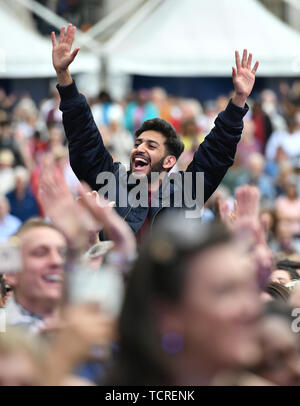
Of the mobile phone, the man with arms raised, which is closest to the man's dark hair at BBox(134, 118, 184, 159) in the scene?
the man with arms raised

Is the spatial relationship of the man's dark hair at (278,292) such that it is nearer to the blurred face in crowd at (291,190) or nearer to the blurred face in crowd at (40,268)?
the blurred face in crowd at (40,268)

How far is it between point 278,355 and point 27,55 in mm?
9897

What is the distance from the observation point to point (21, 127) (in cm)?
1350

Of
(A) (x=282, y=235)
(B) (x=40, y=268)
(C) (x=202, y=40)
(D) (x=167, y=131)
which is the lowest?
(B) (x=40, y=268)

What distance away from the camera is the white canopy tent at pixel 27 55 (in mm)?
12148

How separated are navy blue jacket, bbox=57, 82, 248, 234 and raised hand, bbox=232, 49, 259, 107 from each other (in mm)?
47

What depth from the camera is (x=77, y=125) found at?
188 inches

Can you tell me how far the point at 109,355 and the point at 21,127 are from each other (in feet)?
36.9

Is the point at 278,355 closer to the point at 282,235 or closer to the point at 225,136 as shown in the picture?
the point at 225,136

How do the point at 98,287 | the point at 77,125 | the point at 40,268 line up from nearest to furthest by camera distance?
the point at 98,287 < the point at 40,268 < the point at 77,125

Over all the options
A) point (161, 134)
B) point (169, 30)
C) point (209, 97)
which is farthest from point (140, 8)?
point (161, 134)

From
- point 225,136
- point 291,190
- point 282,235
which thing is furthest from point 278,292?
point 291,190

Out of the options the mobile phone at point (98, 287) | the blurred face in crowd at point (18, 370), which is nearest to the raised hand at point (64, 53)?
the mobile phone at point (98, 287)

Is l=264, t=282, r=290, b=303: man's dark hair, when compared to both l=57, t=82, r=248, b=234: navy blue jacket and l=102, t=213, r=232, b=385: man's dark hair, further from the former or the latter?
l=102, t=213, r=232, b=385: man's dark hair
